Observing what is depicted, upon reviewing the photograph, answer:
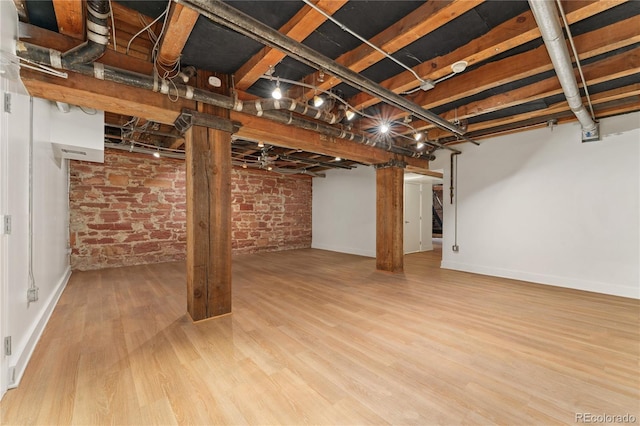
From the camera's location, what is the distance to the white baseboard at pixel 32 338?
1.60 meters

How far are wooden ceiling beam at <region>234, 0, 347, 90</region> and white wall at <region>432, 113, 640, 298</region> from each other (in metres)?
4.15

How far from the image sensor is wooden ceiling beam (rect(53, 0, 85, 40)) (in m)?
1.52

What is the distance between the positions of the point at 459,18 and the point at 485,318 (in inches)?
106

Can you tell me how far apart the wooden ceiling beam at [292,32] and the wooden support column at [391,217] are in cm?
296

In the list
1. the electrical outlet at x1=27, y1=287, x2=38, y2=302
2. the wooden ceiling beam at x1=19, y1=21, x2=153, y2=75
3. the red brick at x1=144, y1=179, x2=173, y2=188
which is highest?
the wooden ceiling beam at x1=19, y1=21, x2=153, y2=75

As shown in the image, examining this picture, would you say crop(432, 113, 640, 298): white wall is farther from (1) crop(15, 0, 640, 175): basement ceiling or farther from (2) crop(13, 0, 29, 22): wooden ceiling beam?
(2) crop(13, 0, 29, 22): wooden ceiling beam

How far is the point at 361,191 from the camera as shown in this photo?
670 centimetres

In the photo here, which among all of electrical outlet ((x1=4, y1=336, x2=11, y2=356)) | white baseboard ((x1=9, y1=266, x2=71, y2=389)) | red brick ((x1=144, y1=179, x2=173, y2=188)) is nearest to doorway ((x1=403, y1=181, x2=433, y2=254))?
red brick ((x1=144, y1=179, x2=173, y2=188))

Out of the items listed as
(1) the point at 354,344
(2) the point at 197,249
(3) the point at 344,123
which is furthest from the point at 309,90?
(1) the point at 354,344

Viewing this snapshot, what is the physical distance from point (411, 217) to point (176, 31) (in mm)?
6274

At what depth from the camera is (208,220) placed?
250cm

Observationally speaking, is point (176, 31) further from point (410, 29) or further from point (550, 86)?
point (550, 86)

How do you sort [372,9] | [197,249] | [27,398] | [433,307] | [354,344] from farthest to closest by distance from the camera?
[433,307]
[197,249]
[354,344]
[372,9]
[27,398]

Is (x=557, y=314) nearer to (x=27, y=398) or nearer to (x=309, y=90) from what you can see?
(x=309, y=90)
